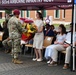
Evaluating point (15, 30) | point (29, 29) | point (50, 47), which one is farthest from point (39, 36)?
point (15, 30)

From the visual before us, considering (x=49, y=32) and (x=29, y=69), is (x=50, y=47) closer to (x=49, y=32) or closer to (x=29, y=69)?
(x=29, y=69)

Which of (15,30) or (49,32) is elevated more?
(15,30)

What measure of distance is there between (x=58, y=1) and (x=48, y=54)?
192 centimetres

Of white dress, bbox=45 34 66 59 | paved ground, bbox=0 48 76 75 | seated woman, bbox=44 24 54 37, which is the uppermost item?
seated woman, bbox=44 24 54 37

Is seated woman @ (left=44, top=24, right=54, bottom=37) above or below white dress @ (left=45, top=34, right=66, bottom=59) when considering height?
above

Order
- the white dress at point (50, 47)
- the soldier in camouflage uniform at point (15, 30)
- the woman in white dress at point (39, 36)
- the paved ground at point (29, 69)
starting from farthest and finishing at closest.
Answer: the woman in white dress at point (39, 36), the soldier in camouflage uniform at point (15, 30), the white dress at point (50, 47), the paved ground at point (29, 69)

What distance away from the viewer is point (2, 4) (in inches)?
493

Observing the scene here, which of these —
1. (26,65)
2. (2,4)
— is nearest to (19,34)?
(26,65)

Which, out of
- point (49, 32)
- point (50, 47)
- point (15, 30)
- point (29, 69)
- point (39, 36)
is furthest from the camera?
point (49, 32)

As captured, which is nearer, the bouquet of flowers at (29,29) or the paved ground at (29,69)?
the paved ground at (29,69)

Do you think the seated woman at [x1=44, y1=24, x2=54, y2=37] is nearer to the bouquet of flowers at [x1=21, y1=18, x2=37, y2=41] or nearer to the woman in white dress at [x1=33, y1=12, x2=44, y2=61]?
the bouquet of flowers at [x1=21, y1=18, x2=37, y2=41]

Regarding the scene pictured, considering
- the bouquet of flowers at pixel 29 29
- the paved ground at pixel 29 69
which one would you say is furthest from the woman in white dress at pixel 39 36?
the paved ground at pixel 29 69

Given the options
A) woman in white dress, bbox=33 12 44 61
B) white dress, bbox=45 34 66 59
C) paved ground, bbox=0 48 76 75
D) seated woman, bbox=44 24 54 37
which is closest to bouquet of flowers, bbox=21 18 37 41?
woman in white dress, bbox=33 12 44 61

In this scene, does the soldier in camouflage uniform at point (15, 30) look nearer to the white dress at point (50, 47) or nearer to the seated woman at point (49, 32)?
the white dress at point (50, 47)
